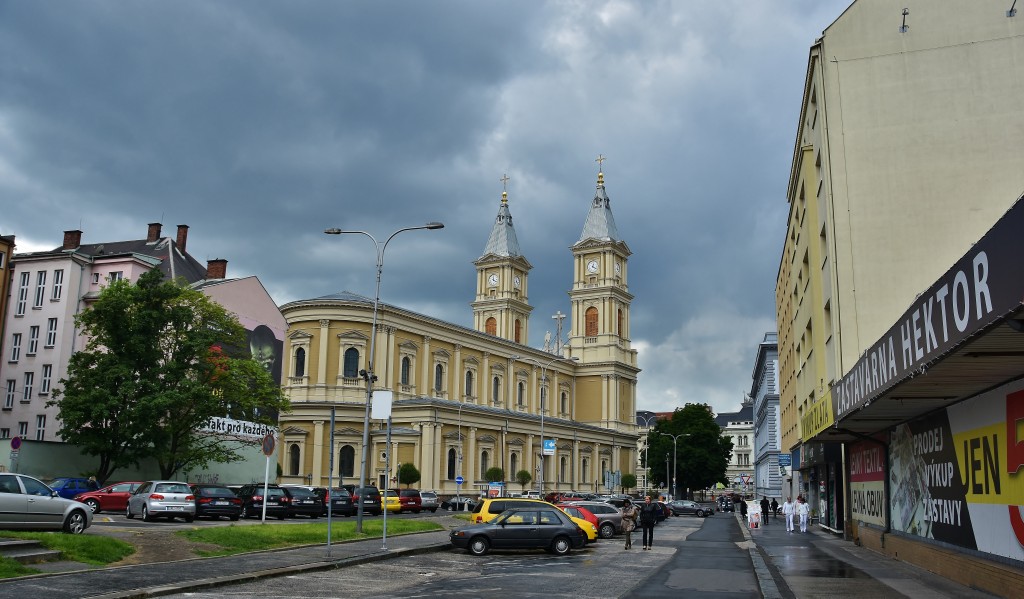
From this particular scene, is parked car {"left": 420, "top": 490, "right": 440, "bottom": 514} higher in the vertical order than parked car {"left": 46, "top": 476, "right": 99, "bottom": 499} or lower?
lower

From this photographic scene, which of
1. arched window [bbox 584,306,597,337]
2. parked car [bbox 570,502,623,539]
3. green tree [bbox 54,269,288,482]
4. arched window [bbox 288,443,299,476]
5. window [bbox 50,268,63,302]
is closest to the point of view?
parked car [bbox 570,502,623,539]

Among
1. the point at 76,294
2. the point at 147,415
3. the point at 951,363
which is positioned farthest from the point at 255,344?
the point at 951,363

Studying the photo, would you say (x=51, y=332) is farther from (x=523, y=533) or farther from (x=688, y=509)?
(x=688, y=509)

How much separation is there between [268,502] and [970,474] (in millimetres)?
27478

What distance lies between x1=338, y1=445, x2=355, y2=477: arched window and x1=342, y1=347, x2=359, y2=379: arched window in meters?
6.19

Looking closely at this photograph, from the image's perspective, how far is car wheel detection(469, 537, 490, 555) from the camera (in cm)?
2377

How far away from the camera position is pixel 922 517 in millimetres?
18969

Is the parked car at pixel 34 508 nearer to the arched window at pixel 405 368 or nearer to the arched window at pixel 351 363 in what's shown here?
the arched window at pixel 351 363

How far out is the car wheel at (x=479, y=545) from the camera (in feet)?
78.0

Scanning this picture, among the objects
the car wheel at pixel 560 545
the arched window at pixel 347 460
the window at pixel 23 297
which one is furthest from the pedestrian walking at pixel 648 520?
the window at pixel 23 297

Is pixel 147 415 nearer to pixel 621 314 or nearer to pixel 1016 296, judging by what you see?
pixel 1016 296

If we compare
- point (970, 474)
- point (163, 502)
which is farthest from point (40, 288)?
point (970, 474)

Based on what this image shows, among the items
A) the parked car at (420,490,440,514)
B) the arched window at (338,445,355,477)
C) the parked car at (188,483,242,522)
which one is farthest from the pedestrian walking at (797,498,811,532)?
the arched window at (338,445,355,477)

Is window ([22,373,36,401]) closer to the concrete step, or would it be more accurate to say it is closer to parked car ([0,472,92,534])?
parked car ([0,472,92,534])
